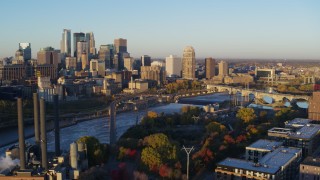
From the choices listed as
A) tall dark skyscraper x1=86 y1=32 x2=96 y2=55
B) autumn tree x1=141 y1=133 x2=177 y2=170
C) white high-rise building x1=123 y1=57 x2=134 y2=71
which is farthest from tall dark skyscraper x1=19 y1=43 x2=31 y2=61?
autumn tree x1=141 y1=133 x2=177 y2=170

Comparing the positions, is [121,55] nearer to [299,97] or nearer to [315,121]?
[299,97]

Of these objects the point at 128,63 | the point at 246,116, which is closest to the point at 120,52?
the point at 128,63

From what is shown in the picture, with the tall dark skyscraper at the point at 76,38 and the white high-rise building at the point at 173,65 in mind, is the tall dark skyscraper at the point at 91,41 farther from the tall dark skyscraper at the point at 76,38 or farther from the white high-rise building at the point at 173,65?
the white high-rise building at the point at 173,65

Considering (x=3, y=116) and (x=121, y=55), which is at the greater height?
(x=121, y=55)

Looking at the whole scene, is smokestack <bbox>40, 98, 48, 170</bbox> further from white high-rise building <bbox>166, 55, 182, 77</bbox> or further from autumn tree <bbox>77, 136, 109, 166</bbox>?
white high-rise building <bbox>166, 55, 182, 77</bbox>

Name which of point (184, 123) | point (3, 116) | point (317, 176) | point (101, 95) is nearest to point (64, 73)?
point (101, 95)

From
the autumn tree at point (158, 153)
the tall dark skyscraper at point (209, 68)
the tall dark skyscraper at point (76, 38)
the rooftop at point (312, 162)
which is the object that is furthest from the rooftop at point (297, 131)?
the tall dark skyscraper at point (76, 38)
